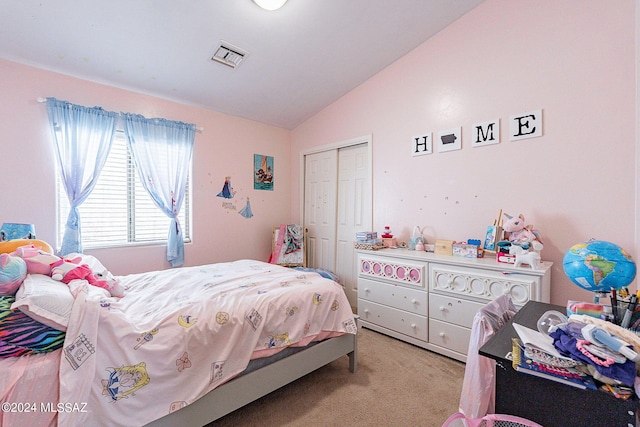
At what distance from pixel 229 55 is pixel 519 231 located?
2.98 m

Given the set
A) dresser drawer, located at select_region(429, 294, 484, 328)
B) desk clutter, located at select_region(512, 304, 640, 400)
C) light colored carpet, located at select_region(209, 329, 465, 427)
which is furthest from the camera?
dresser drawer, located at select_region(429, 294, 484, 328)

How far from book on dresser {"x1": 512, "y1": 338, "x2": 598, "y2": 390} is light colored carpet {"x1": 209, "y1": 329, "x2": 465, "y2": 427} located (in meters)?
1.08

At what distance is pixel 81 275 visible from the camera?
5.20 feet

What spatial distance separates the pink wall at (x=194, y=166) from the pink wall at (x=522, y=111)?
173 cm

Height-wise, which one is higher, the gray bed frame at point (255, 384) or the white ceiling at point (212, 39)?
the white ceiling at point (212, 39)

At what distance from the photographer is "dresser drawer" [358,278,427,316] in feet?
8.30

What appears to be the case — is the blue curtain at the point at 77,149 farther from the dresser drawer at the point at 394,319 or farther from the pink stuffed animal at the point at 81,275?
the dresser drawer at the point at 394,319

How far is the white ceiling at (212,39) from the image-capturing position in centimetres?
212

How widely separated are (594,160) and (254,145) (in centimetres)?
353

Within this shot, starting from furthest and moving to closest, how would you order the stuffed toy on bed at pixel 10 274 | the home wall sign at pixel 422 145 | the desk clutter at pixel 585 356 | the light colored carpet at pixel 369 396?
the home wall sign at pixel 422 145 → the light colored carpet at pixel 369 396 → the stuffed toy on bed at pixel 10 274 → the desk clutter at pixel 585 356

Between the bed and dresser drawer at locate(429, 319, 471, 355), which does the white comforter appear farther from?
dresser drawer at locate(429, 319, 471, 355)

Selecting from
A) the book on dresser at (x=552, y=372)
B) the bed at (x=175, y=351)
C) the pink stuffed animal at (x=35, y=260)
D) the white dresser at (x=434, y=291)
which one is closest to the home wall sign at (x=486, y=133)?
the white dresser at (x=434, y=291)

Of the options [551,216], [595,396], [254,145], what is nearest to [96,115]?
[254,145]

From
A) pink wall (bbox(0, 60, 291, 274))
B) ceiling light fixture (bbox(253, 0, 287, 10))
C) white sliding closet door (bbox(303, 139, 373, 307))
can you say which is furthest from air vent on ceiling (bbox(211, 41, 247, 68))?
white sliding closet door (bbox(303, 139, 373, 307))
